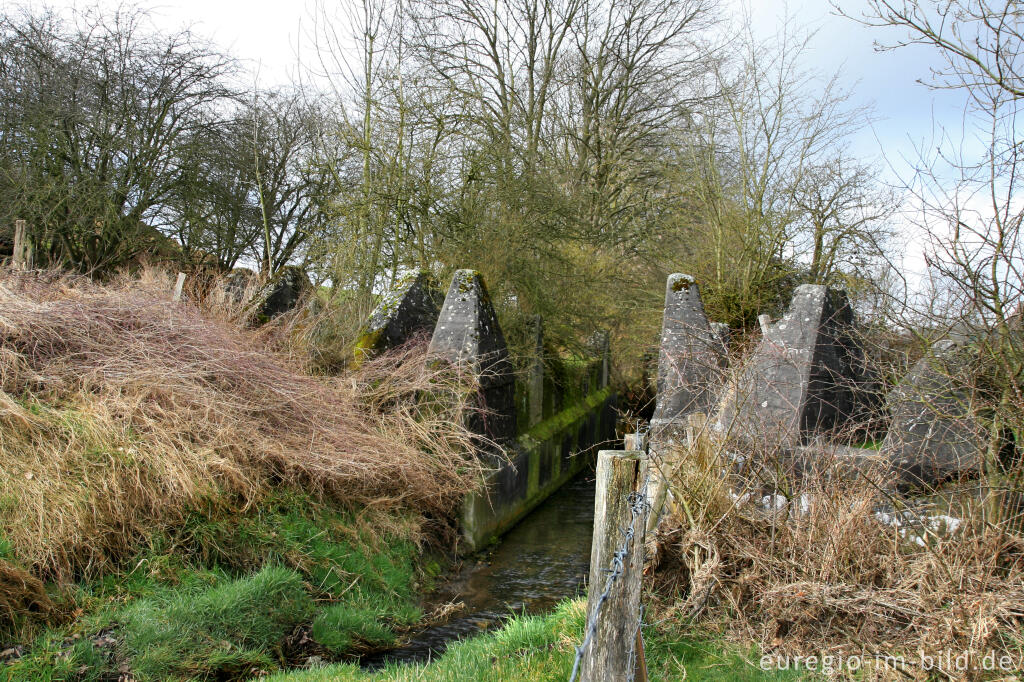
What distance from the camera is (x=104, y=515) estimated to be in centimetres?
589

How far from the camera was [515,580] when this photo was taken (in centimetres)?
824

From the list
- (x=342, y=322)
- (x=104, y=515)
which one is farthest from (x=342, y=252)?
(x=104, y=515)

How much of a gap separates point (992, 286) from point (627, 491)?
3197mm

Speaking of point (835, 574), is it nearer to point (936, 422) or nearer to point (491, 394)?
point (936, 422)

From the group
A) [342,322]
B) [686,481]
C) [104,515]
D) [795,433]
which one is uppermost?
[342,322]

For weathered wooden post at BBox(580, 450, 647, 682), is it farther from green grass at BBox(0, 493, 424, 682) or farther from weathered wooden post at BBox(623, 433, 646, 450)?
green grass at BBox(0, 493, 424, 682)

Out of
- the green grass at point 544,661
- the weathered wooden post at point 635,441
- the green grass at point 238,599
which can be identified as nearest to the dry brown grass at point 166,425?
the green grass at point 238,599

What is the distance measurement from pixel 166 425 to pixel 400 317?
394 cm

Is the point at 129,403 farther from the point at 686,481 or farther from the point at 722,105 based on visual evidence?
the point at 722,105

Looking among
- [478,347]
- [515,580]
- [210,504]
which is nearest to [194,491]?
[210,504]

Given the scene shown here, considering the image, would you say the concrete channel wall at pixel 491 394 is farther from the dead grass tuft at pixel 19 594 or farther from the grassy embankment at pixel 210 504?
the dead grass tuft at pixel 19 594

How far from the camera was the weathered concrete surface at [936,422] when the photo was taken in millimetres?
4883

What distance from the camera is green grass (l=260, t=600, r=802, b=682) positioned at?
4.30 m

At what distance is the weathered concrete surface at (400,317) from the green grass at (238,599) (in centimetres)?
289
